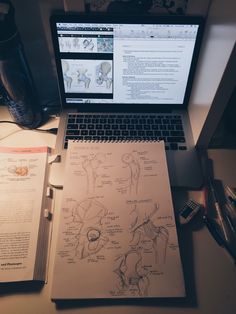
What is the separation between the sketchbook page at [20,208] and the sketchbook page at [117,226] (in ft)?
0.21

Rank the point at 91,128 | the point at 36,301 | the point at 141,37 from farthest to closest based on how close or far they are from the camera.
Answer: the point at 91,128, the point at 141,37, the point at 36,301

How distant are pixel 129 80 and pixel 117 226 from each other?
39 centimetres

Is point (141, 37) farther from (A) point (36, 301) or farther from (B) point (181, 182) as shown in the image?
(A) point (36, 301)

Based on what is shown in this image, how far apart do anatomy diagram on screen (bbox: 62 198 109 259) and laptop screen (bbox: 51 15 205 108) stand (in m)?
0.31

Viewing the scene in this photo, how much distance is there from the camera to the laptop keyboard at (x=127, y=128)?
83cm

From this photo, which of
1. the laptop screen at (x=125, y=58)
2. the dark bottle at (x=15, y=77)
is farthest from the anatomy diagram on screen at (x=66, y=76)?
the dark bottle at (x=15, y=77)

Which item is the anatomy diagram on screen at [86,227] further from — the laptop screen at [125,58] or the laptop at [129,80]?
the laptop screen at [125,58]

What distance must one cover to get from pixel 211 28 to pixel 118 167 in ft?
1.27

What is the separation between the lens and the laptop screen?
2.36ft

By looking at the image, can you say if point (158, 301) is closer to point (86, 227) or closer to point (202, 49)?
point (86, 227)

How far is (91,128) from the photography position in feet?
2.79

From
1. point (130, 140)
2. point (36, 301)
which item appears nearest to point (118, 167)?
point (130, 140)

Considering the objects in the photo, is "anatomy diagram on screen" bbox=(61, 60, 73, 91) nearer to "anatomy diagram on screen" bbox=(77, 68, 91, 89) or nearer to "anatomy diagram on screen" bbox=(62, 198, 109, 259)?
"anatomy diagram on screen" bbox=(77, 68, 91, 89)

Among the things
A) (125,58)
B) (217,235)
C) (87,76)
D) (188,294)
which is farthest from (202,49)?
(188,294)
